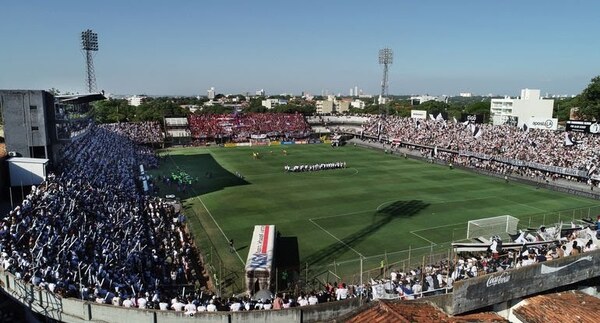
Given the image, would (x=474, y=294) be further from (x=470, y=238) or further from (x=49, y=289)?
(x=49, y=289)

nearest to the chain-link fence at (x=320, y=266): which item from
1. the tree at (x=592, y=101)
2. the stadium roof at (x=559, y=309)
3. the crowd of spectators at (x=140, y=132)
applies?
the stadium roof at (x=559, y=309)

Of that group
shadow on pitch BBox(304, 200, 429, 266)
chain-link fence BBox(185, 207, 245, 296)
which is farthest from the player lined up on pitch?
chain-link fence BBox(185, 207, 245, 296)

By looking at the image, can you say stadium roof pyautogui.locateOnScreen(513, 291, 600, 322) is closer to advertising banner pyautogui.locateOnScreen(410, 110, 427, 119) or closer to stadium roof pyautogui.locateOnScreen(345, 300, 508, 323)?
stadium roof pyautogui.locateOnScreen(345, 300, 508, 323)

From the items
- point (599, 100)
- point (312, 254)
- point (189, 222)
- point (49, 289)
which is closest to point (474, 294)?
point (312, 254)

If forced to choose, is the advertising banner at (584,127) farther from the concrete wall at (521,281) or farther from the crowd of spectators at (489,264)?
the concrete wall at (521,281)

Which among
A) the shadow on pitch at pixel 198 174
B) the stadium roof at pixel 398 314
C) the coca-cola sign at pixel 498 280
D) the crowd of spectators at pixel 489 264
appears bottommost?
the shadow on pitch at pixel 198 174

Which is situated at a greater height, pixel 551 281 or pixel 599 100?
→ pixel 599 100

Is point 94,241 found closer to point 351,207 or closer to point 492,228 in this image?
point 351,207
